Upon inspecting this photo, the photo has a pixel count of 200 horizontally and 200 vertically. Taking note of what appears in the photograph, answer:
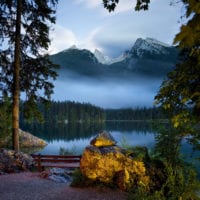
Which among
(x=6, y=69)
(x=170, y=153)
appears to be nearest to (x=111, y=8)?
(x=170, y=153)

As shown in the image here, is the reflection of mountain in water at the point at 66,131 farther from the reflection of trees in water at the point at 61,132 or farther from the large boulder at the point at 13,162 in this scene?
the large boulder at the point at 13,162

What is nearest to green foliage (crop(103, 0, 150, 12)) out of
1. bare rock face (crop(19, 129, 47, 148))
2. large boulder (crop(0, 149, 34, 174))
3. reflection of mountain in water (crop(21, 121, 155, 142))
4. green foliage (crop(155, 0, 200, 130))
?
green foliage (crop(155, 0, 200, 130))

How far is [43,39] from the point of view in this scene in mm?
19375

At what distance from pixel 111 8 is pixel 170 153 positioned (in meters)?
6.33

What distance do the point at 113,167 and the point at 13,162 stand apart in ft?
24.6

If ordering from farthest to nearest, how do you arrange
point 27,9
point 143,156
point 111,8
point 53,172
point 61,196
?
point 27,9
point 53,172
point 143,156
point 61,196
point 111,8

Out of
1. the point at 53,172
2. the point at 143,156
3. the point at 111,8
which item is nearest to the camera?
the point at 111,8

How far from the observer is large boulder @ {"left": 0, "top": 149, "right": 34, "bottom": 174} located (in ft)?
52.6

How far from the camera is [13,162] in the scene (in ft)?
54.4

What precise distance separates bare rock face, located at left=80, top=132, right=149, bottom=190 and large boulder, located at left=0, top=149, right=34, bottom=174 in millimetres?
6014

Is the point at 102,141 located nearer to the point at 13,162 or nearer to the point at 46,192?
the point at 46,192

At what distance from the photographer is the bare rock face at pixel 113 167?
1092cm

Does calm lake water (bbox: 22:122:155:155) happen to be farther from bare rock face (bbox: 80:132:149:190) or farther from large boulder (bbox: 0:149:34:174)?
large boulder (bbox: 0:149:34:174)

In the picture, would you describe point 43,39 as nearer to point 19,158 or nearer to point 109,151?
point 19,158
